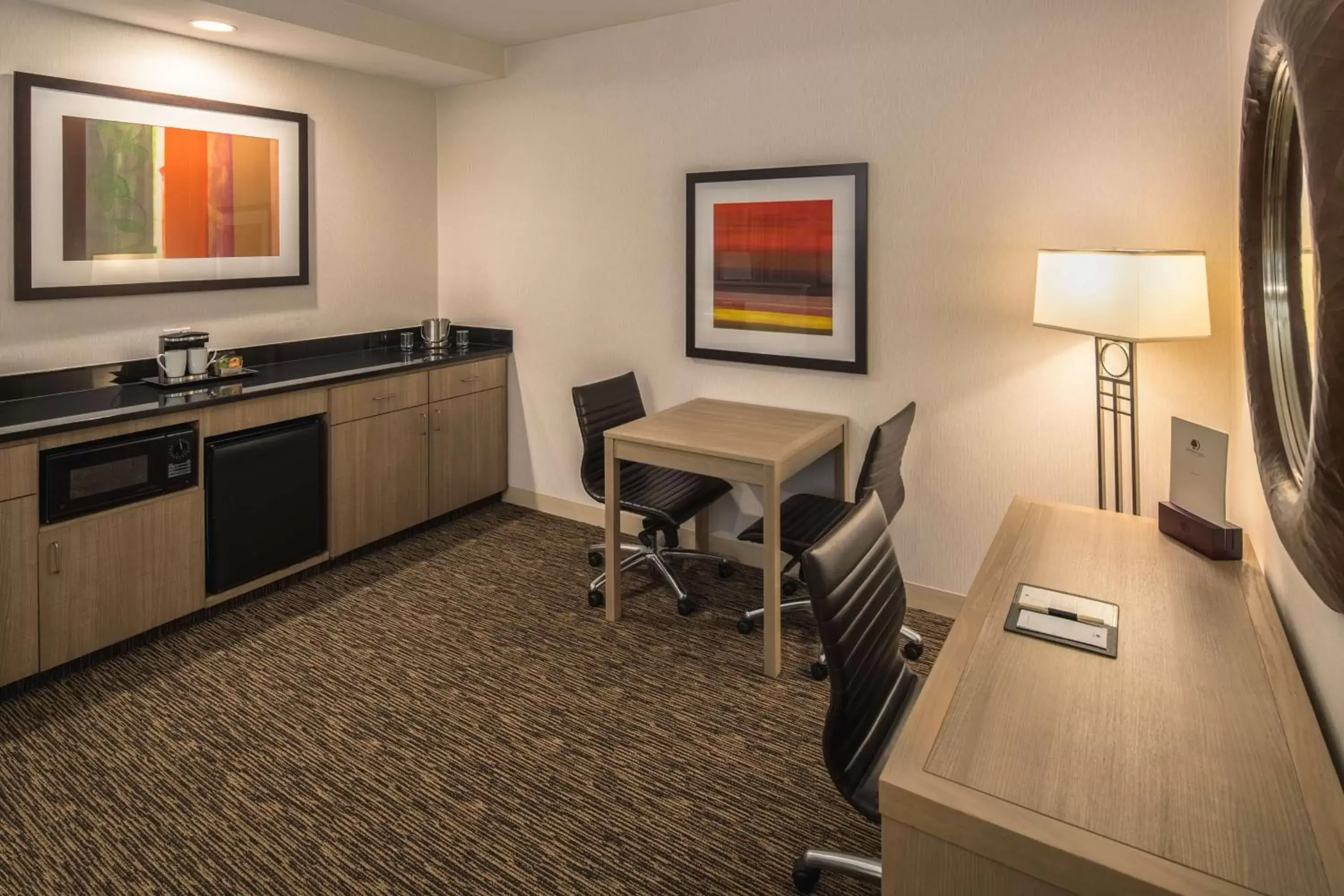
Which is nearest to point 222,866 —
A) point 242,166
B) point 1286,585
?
point 1286,585

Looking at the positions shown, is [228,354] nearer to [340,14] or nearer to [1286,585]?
[340,14]

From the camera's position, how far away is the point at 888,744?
5.88 ft

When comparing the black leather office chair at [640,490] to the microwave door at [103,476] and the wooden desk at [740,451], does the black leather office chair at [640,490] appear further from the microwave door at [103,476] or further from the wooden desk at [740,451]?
the microwave door at [103,476]

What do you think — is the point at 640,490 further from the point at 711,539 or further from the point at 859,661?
the point at 859,661

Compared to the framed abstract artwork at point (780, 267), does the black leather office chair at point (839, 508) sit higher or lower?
lower

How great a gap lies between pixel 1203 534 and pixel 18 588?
3490 mm

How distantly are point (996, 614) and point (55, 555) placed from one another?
294 cm

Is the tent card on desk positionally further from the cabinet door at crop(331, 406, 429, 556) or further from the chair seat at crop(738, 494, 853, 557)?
the cabinet door at crop(331, 406, 429, 556)

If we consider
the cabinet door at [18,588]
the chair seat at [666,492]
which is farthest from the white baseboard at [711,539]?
the cabinet door at [18,588]

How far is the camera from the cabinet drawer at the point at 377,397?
368 cm

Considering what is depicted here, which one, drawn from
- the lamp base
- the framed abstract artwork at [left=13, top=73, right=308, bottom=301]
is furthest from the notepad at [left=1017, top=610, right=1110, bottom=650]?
the framed abstract artwork at [left=13, top=73, right=308, bottom=301]

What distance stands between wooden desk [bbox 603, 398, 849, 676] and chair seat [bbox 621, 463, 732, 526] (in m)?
0.14

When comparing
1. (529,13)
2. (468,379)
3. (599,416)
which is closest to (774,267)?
(599,416)

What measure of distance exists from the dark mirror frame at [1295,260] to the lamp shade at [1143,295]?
89cm
